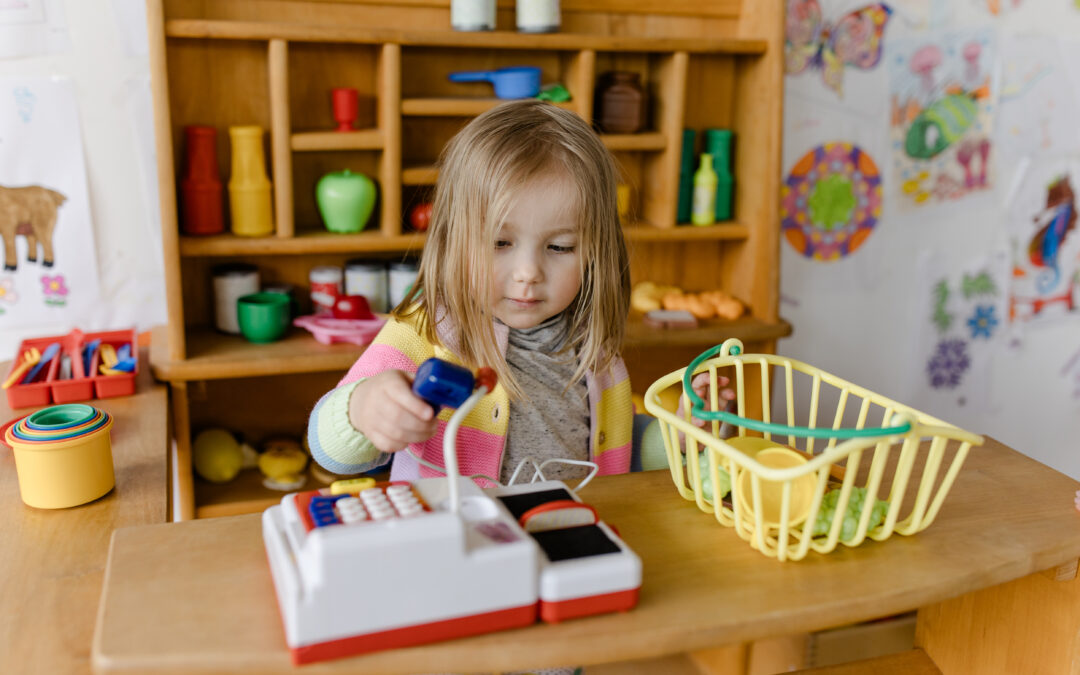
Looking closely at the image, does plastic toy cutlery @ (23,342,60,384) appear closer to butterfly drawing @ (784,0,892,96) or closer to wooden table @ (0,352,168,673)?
wooden table @ (0,352,168,673)

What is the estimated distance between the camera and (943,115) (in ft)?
7.11

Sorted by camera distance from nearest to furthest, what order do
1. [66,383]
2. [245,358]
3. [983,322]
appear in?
[66,383] < [245,358] < [983,322]

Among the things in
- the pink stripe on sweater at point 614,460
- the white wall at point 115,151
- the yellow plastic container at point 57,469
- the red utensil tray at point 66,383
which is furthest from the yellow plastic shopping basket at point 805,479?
the white wall at point 115,151

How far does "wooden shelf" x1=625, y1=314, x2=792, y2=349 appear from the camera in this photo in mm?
1799

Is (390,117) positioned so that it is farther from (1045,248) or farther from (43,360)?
(1045,248)

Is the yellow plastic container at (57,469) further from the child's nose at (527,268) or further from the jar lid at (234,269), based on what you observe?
the jar lid at (234,269)

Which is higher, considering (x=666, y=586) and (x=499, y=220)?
(x=499, y=220)

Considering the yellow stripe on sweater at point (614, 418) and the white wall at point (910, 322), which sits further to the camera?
the white wall at point (910, 322)

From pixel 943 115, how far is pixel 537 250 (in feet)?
5.15

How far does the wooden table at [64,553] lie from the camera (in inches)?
29.9

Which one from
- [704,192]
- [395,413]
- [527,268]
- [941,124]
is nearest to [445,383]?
[395,413]

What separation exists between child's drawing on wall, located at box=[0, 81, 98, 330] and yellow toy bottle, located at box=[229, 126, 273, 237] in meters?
0.33

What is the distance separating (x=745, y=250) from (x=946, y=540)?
1.29 meters

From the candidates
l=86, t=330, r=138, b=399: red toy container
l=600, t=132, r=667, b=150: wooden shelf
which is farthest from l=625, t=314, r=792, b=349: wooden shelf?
l=86, t=330, r=138, b=399: red toy container
